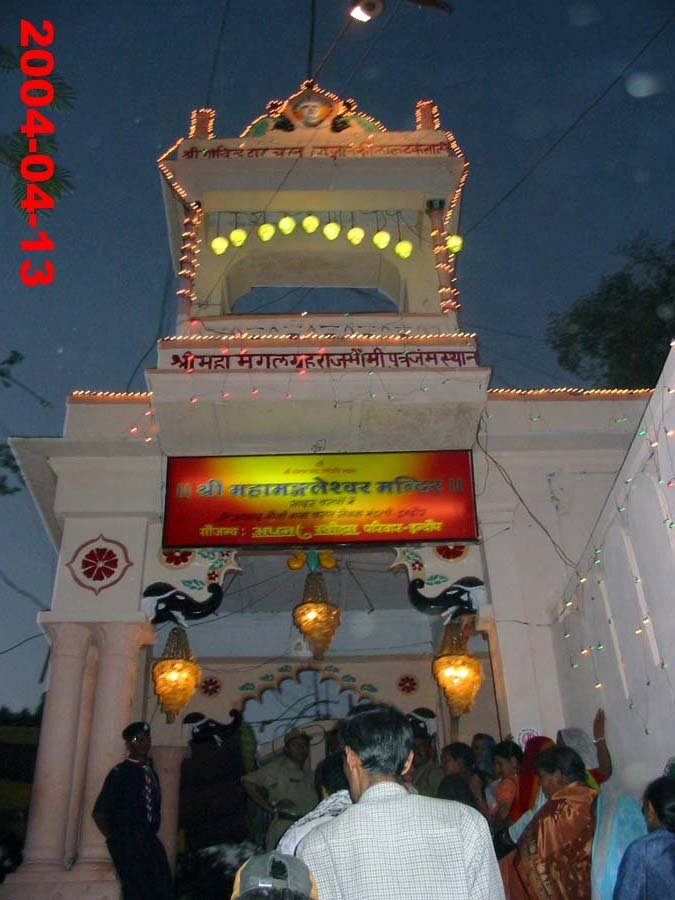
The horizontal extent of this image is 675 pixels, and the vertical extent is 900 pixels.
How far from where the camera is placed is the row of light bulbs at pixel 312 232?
394 inches

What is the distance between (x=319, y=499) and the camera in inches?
322

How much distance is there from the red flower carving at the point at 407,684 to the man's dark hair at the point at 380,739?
913 centimetres

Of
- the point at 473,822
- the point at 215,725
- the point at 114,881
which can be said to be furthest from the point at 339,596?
the point at 473,822

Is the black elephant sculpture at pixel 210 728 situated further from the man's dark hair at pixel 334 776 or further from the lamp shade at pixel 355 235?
the man's dark hair at pixel 334 776

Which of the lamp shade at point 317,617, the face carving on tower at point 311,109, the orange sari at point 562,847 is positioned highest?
the face carving on tower at point 311,109

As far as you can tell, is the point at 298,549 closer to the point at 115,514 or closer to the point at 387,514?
the point at 387,514

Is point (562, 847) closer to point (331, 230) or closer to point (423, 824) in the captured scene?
point (423, 824)

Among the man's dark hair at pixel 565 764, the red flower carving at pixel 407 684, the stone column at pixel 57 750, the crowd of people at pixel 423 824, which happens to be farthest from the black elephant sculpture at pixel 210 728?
the man's dark hair at pixel 565 764

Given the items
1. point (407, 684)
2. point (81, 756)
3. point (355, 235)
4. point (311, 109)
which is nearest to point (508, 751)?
point (81, 756)

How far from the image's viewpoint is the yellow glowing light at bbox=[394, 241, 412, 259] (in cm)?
1002

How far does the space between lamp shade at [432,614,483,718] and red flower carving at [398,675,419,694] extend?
3358 mm

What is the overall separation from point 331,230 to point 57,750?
6.70 meters

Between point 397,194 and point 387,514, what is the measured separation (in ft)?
14.6

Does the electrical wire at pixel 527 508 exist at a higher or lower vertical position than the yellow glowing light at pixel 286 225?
lower
